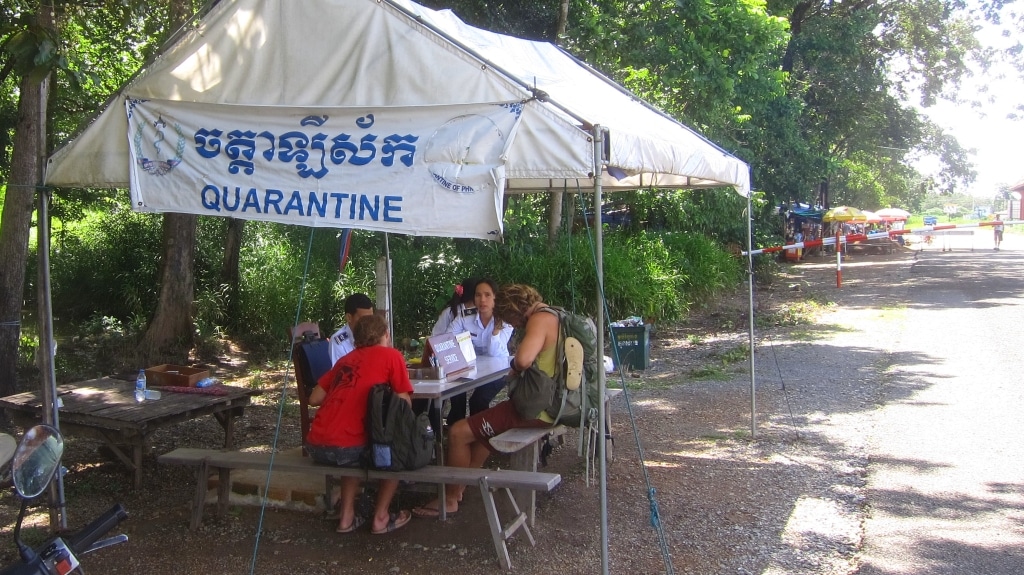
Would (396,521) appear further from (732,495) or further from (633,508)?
(732,495)

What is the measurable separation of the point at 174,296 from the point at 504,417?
8.02 m

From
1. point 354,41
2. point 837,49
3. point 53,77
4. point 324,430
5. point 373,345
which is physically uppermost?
point 837,49

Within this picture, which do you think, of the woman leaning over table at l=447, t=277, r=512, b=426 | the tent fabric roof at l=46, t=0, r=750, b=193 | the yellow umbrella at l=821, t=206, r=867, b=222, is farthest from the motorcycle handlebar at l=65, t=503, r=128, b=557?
the yellow umbrella at l=821, t=206, r=867, b=222

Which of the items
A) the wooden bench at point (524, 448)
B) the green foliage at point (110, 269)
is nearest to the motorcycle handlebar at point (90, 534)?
the wooden bench at point (524, 448)

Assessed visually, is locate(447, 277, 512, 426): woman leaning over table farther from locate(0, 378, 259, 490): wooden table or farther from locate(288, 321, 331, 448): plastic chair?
locate(0, 378, 259, 490): wooden table

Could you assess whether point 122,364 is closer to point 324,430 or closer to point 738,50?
point 324,430

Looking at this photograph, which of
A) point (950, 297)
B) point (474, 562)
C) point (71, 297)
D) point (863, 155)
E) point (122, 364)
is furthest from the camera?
point (863, 155)

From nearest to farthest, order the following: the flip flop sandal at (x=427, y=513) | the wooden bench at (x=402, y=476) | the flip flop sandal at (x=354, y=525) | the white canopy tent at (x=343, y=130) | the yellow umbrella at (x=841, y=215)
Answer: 1. the white canopy tent at (x=343, y=130)
2. the wooden bench at (x=402, y=476)
3. the flip flop sandal at (x=354, y=525)
4. the flip flop sandal at (x=427, y=513)
5. the yellow umbrella at (x=841, y=215)

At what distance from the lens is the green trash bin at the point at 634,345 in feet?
34.5

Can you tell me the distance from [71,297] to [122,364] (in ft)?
16.4

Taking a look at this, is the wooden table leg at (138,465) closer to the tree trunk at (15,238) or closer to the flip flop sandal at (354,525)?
the flip flop sandal at (354,525)

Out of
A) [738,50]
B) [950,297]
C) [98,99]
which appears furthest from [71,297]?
[950,297]

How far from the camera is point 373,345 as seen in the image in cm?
479

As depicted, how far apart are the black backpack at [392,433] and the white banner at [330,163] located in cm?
99
